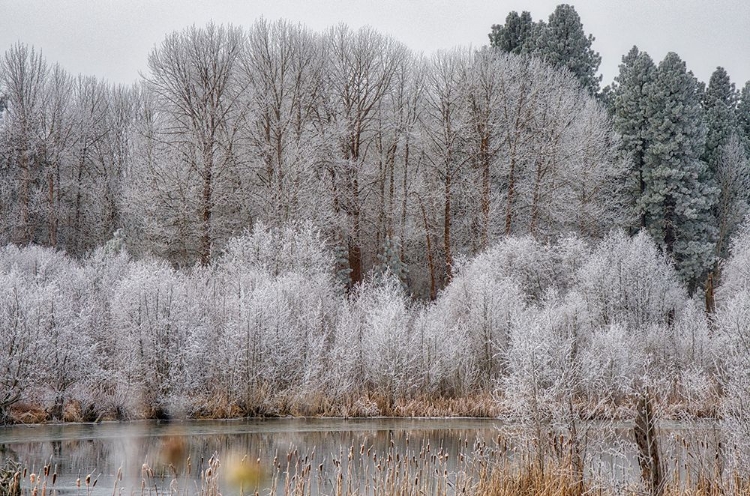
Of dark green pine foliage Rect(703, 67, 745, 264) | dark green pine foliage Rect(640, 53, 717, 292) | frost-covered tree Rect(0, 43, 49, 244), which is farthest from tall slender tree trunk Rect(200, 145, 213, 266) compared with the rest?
dark green pine foliage Rect(703, 67, 745, 264)

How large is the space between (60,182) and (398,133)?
56.5ft

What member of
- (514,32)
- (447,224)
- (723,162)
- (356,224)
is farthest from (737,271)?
(514,32)

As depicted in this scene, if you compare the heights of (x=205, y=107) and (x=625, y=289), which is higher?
(x=205, y=107)

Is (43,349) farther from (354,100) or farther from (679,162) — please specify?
(679,162)

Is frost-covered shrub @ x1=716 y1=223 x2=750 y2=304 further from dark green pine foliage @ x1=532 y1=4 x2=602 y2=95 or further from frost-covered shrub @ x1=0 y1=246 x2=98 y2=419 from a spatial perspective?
frost-covered shrub @ x1=0 y1=246 x2=98 y2=419

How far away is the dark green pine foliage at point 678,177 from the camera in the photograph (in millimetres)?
37750

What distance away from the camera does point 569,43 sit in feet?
147

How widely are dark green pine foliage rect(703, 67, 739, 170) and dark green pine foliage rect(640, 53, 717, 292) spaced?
320cm

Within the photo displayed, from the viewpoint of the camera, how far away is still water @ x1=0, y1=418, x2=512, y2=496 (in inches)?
500

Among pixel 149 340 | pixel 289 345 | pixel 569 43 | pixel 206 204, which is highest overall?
pixel 569 43

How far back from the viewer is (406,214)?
126 feet

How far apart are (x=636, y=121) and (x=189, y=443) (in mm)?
31267

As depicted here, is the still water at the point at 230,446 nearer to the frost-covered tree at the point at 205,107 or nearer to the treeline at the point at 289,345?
the treeline at the point at 289,345

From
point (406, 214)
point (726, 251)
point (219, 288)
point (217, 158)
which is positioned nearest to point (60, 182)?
point (217, 158)
